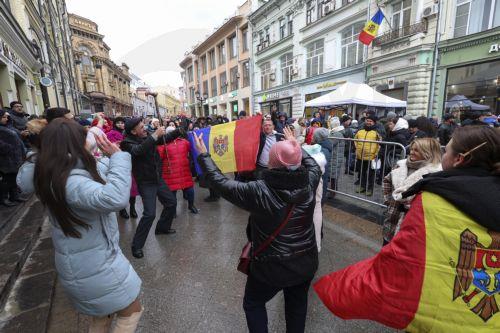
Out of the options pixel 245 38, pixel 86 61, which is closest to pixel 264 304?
pixel 245 38

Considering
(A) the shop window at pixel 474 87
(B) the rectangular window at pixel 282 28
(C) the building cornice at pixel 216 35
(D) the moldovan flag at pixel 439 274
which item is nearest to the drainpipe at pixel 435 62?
(A) the shop window at pixel 474 87

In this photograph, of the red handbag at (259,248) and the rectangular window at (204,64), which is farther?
the rectangular window at (204,64)

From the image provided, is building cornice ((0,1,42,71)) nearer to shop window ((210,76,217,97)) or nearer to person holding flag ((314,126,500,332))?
person holding flag ((314,126,500,332))

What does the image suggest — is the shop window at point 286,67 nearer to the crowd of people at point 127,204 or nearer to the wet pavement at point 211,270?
the wet pavement at point 211,270

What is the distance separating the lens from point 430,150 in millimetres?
2342

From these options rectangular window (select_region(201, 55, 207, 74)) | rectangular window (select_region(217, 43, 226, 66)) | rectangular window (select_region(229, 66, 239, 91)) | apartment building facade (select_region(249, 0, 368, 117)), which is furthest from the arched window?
apartment building facade (select_region(249, 0, 368, 117))

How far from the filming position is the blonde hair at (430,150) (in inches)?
91.9

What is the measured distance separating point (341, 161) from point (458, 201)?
488cm

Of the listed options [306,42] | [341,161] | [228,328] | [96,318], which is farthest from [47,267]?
[306,42]

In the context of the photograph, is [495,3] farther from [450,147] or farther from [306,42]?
[450,147]

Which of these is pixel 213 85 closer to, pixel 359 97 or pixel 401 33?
pixel 401 33

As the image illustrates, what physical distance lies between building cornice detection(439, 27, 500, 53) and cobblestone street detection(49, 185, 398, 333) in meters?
11.3

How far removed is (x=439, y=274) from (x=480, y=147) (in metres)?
0.62

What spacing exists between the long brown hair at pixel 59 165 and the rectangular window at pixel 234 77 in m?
30.8
